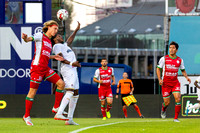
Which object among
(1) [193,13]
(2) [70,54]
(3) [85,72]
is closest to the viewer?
(2) [70,54]

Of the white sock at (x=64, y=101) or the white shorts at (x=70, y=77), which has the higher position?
the white shorts at (x=70, y=77)

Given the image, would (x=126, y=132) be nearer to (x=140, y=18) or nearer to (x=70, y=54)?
(x=70, y=54)

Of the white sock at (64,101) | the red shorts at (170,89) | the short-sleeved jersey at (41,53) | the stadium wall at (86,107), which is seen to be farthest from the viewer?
the stadium wall at (86,107)

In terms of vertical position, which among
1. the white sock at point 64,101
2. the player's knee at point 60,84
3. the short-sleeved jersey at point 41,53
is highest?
the short-sleeved jersey at point 41,53

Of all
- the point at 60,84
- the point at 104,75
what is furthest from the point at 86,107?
the point at 60,84

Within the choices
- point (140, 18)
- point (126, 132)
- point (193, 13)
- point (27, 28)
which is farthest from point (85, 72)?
point (140, 18)

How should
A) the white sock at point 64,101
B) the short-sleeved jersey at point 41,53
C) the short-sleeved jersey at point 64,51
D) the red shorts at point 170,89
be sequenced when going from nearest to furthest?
the white sock at point 64,101
the short-sleeved jersey at point 41,53
the short-sleeved jersey at point 64,51
the red shorts at point 170,89

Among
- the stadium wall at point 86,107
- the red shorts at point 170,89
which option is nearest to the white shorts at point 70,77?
the red shorts at point 170,89

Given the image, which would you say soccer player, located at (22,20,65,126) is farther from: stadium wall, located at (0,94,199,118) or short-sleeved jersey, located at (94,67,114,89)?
stadium wall, located at (0,94,199,118)

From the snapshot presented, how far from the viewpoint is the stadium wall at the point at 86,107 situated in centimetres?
2100

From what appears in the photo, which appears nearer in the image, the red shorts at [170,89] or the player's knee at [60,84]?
the player's knee at [60,84]

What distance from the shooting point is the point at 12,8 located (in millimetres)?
21531

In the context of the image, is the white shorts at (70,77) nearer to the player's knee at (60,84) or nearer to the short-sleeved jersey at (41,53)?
the player's knee at (60,84)

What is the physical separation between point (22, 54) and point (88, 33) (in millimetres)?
41076
